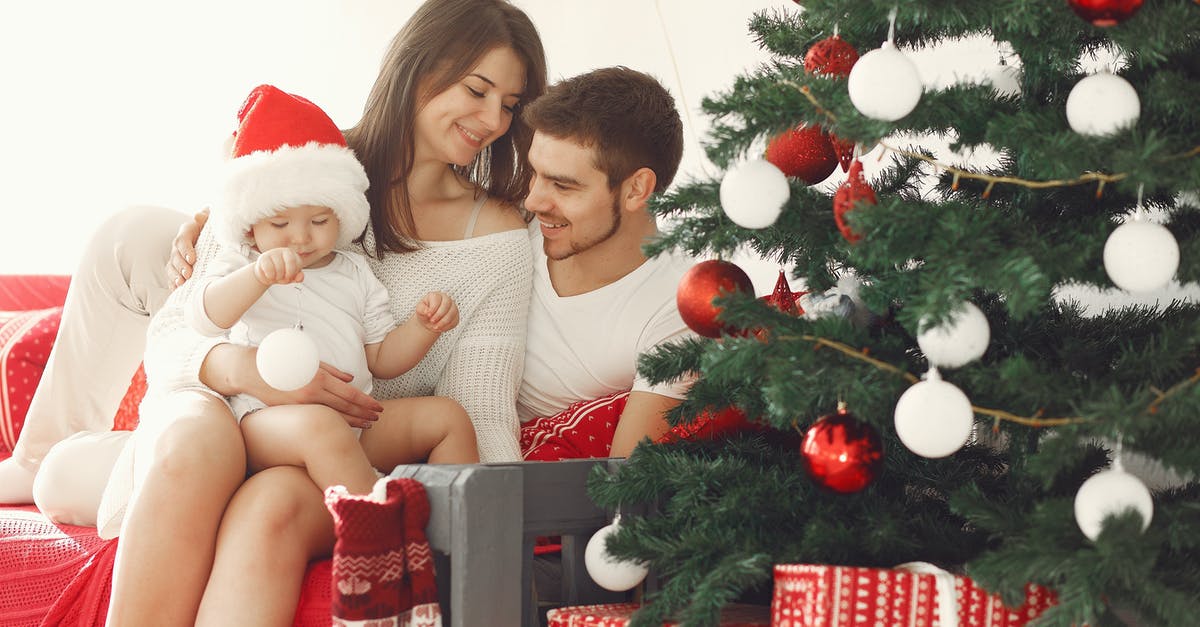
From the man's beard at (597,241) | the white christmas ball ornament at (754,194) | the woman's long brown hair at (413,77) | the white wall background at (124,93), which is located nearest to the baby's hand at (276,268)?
the woman's long brown hair at (413,77)

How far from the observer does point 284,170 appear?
1618mm

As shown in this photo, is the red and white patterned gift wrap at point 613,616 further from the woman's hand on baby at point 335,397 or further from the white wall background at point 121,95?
the white wall background at point 121,95

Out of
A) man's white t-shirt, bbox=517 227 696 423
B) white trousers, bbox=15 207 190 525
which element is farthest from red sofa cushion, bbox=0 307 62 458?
man's white t-shirt, bbox=517 227 696 423

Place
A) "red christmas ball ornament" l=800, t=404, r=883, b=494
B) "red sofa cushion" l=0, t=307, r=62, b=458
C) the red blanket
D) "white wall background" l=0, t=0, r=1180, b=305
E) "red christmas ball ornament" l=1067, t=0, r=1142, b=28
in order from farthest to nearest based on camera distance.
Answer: "white wall background" l=0, t=0, r=1180, b=305
"red sofa cushion" l=0, t=307, r=62, b=458
the red blanket
"red christmas ball ornament" l=800, t=404, r=883, b=494
"red christmas ball ornament" l=1067, t=0, r=1142, b=28

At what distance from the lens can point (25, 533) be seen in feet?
5.27

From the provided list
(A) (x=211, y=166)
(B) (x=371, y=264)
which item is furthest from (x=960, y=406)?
(A) (x=211, y=166)

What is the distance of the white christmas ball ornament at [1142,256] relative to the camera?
2.96 ft

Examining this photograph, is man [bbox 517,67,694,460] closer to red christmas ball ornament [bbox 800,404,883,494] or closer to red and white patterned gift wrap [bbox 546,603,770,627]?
red and white patterned gift wrap [bbox 546,603,770,627]

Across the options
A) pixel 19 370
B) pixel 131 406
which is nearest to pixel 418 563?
pixel 131 406

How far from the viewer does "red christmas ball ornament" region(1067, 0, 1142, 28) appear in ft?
2.90

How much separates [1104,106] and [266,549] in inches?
39.6

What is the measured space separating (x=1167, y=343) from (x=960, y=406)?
7.8 inches

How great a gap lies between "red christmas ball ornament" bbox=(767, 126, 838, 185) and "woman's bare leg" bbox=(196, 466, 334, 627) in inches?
27.9

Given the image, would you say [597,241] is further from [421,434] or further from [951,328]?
[951,328]
